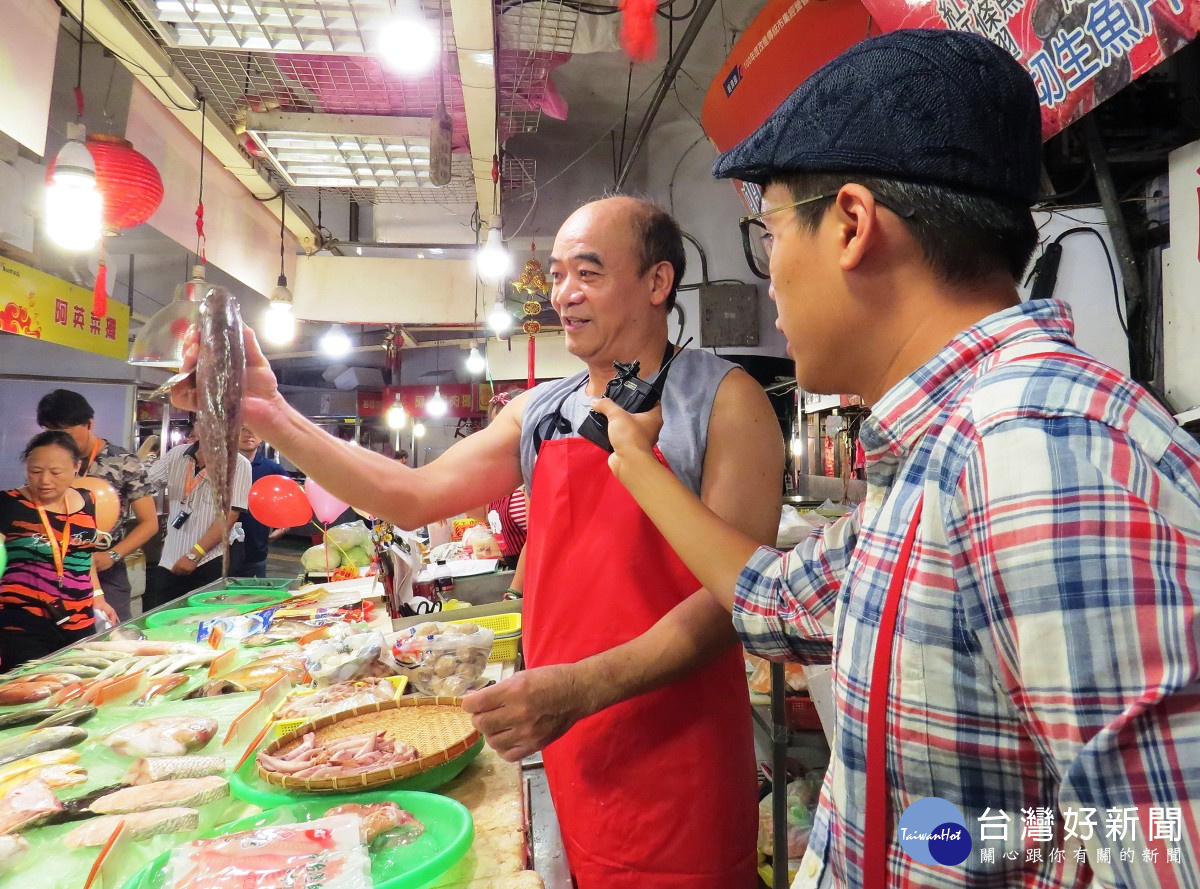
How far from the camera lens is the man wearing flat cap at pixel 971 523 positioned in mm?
570

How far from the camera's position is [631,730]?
5.28ft

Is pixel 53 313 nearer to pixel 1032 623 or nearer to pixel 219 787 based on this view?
pixel 219 787

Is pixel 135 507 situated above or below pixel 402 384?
below

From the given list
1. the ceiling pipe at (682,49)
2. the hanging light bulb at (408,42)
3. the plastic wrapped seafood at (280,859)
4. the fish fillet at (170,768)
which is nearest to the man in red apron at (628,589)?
the plastic wrapped seafood at (280,859)

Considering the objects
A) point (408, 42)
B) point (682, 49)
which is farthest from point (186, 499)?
point (682, 49)

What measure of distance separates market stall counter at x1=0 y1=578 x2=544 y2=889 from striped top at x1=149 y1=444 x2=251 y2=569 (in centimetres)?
242

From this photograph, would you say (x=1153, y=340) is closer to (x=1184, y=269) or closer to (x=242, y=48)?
(x=1184, y=269)

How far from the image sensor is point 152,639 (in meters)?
3.15

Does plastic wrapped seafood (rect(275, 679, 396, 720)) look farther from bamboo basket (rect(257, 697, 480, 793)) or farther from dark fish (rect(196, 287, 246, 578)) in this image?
dark fish (rect(196, 287, 246, 578))

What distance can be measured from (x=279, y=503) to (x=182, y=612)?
2.79 feet

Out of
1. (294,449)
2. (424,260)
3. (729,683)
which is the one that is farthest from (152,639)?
(424,260)

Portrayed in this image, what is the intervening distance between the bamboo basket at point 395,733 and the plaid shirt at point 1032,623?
1012 mm

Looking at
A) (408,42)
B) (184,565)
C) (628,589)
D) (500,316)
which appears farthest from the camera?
(500,316)

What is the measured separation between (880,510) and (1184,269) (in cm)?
263
